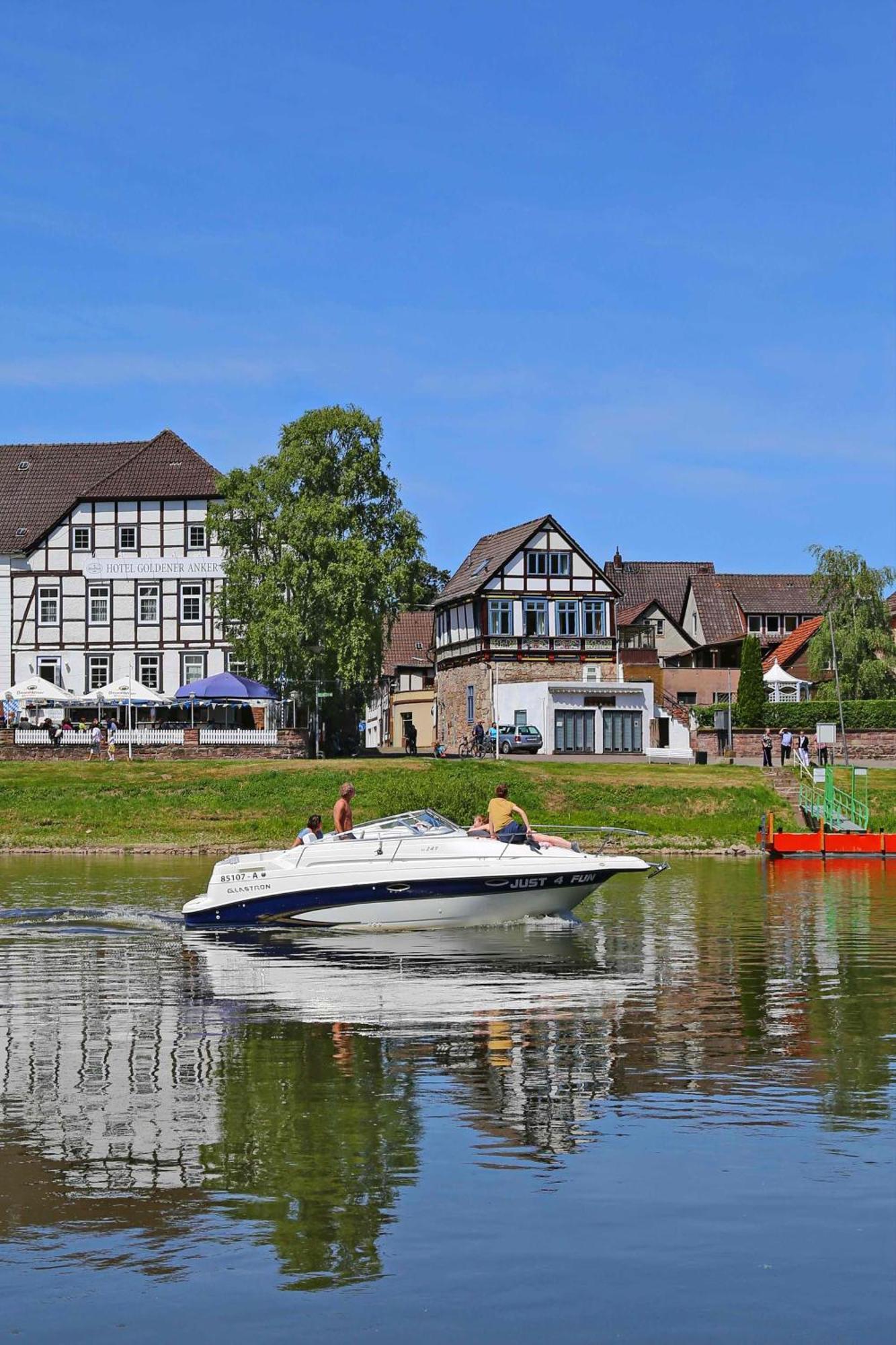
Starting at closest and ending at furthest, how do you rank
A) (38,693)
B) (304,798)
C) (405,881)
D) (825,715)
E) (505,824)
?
(405,881)
(505,824)
(304,798)
(38,693)
(825,715)

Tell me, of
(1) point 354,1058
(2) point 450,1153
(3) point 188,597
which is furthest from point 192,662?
(2) point 450,1153

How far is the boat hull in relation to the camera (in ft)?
85.9

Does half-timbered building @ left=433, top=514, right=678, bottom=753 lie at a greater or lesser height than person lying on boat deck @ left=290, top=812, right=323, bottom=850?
greater

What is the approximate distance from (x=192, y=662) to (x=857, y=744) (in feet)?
99.8

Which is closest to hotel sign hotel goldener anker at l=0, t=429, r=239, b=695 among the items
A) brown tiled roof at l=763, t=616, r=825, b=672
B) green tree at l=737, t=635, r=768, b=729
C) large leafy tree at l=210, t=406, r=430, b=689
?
large leafy tree at l=210, t=406, r=430, b=689

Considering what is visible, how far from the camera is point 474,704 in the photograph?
81375 mm

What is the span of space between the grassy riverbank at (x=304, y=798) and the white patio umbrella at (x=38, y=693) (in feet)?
27.5

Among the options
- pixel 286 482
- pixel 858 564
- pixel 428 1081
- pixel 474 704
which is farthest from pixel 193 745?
pixel 428 1081

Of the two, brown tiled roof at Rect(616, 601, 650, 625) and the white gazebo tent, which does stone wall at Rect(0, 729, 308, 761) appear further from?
brown tiled roof at Rect(616, 601, 650, 625)

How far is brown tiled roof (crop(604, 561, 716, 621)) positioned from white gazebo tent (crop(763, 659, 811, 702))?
66.6 ft

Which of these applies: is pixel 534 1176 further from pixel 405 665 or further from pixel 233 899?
pixel 405 665

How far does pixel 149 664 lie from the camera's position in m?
76.9

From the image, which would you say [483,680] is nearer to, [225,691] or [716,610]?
[225,691]

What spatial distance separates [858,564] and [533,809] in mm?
40502
